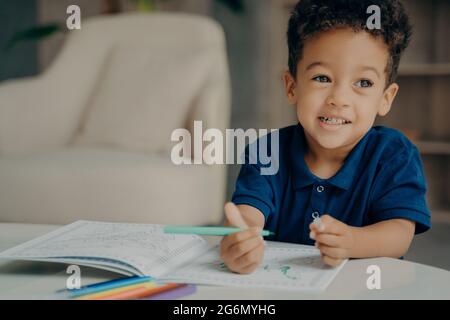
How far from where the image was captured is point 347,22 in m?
0.63

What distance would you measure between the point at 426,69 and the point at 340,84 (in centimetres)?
135

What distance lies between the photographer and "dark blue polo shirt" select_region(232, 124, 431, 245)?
66 centimetres

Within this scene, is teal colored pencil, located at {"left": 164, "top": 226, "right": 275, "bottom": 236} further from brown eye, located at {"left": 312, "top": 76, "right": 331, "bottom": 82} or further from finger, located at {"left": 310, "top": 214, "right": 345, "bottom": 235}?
brown eye, located at {"left": 312, "top": 76, "right": 331, "bottom": 82}

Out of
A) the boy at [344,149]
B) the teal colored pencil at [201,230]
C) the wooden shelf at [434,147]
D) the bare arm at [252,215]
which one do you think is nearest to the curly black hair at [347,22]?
the boy at [344,149]

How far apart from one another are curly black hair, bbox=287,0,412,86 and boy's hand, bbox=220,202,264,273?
23 cm

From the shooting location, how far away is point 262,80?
2.21 m

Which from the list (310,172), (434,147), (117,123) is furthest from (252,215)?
(434,147)

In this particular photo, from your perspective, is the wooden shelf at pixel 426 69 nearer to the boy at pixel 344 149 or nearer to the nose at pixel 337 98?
the boy at pixel 344 149

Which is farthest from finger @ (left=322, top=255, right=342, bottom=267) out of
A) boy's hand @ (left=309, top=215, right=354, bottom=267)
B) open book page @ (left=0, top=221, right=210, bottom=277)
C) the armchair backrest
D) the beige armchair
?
the armchair backrest

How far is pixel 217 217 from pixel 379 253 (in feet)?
2.97
